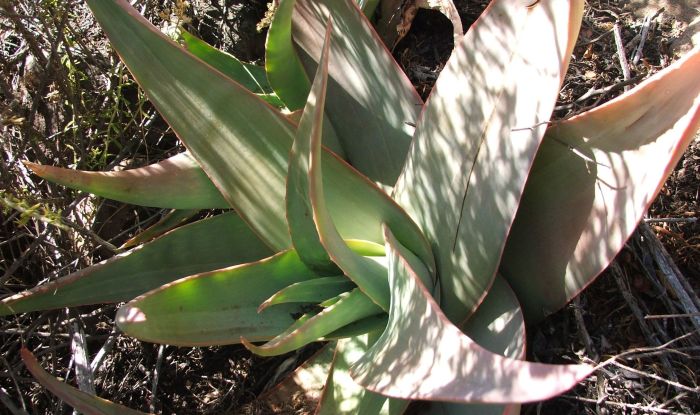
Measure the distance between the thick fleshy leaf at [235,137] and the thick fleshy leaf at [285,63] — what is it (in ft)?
0.71

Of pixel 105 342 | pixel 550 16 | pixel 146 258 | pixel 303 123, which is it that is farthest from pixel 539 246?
pixel 105 342

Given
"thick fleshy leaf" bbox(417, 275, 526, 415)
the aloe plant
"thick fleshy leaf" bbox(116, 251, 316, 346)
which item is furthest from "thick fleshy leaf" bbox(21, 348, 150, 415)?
"thick fleshy leaf" bbox(417, 275, 526, 415)

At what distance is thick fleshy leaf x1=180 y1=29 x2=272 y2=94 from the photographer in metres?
1.50

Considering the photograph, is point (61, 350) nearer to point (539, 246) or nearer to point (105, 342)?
point (105, 342)

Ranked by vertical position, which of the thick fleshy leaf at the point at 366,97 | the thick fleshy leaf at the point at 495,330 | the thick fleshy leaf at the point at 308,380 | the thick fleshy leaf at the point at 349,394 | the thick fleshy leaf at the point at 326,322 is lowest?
the thick fleshy leaf at the point at 308,380

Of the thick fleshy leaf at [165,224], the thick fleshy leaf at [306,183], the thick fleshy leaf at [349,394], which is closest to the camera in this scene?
the thick fleshy leaf at [306,183]

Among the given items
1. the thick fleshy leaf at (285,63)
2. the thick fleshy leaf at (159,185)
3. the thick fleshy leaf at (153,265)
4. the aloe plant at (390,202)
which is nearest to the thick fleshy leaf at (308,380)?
the aloe plant at (390,202)

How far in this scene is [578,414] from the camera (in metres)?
1.19

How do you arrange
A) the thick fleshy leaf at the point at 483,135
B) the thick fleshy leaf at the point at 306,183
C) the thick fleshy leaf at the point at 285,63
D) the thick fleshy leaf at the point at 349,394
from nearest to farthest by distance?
the thick fleshy leaf at the point at 306,183, the thick fleshy leaf at the point at 483,135, the thick fleshy leaf at the point at 349,394, the thick fleshy leaf at the point at 285,63

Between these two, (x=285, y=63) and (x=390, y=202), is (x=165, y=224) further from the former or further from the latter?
(x=390, y=202)

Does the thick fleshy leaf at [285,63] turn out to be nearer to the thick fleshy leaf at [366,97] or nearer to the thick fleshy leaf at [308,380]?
the thick fleshy leaf at [366,97]

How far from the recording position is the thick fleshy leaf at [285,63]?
1250 millimetres

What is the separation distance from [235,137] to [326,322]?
36 centimetres

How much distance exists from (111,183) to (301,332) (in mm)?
485
